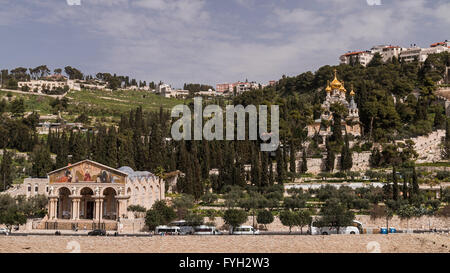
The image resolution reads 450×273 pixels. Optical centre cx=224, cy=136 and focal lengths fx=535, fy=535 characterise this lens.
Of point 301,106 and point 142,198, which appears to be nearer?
point 142,198

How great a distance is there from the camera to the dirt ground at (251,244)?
3288 cm

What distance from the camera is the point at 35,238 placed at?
34156 mm

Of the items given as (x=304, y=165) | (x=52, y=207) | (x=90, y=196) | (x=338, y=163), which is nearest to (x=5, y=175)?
(x=52, y=207)

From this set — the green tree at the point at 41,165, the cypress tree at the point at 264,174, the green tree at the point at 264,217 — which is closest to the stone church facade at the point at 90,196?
the green tree at the point at 264,217

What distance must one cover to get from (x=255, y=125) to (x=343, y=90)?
1650 centimetres

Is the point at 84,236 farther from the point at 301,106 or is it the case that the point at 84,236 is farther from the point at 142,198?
the point at 301,106

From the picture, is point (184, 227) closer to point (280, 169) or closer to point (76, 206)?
point (76, 206)

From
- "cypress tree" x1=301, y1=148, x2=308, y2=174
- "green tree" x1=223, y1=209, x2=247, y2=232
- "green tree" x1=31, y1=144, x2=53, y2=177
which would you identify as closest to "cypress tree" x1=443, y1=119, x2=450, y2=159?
→ "cypress tree" x1=301, y1=148, x2=308, y2=174

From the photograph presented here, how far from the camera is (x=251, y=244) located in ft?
109

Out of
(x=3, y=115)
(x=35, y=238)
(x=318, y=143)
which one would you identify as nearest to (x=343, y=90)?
(x=318, y=143)

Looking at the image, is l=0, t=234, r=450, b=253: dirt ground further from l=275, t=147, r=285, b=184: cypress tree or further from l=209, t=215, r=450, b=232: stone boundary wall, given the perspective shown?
l=275, t=147, r=285, b=184: cypress tree

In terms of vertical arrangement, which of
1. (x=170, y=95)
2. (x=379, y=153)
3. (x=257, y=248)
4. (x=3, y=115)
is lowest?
(x=257, y=248)

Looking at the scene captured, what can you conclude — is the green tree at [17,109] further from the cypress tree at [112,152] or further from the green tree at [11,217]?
the green tree at [11,217]

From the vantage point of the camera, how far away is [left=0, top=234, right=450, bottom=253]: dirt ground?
32875 millimetres
